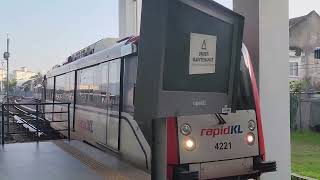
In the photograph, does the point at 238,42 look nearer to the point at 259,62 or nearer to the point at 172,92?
the point at 172,92

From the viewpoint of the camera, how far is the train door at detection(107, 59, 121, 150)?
7105 mm

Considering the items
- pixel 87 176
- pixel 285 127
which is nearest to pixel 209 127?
pixel 87 176

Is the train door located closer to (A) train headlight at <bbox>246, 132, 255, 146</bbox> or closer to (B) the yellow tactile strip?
(B) the yellow tactile strip

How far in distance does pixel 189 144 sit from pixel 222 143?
1.55 ft

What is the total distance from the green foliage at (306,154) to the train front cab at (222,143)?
118 inches

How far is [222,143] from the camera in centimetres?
529

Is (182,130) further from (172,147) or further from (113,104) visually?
(113,104)

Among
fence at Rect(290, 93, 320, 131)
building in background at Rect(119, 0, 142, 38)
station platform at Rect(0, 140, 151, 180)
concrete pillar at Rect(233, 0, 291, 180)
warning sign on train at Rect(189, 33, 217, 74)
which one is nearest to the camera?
warning sign on train at Rect(189, 33, 217, 74)

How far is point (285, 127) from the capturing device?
6938 millimetres

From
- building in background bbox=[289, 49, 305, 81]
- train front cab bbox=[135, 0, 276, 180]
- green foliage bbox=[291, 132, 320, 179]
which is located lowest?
green foliage bbox=[291, 132, 320, 179]

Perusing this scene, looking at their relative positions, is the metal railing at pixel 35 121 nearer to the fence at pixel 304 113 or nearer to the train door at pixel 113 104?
the train door at pixel 113 104

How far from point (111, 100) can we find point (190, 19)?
18.3 ft

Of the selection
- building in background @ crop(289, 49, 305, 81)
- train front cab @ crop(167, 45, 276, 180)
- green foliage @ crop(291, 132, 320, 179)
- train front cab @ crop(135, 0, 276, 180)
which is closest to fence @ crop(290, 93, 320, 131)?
green foliage @ crop(291, 132, 320, 179)

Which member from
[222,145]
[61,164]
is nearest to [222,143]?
[222,145]
